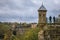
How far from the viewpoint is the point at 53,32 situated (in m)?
52.8

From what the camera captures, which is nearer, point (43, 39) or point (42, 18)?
point (43, 39)

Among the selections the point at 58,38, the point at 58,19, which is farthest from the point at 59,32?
the point at 58,19

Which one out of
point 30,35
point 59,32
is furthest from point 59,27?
point 30,35

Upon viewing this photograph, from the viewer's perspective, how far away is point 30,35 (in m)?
65.1

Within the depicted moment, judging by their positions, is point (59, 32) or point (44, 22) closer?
point (59, 32)

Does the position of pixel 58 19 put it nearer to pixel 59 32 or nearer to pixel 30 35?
pixel 30 35

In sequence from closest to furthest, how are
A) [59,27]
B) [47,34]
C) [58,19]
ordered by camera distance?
[47,34] < [59,27] < [58,19]

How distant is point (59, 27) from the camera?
191 feet

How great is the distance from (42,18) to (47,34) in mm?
12974

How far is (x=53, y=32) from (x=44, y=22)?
40.0 ft

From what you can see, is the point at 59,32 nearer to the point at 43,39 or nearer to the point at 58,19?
the point at 43,39

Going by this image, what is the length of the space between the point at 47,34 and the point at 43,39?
1007 millimetres

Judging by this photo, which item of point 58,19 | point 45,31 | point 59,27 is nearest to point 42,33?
point 45,31

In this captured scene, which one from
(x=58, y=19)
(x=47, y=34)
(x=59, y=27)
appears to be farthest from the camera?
(x=58, y=19)
